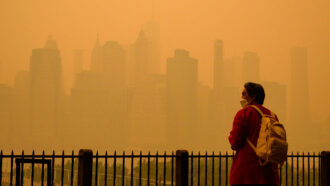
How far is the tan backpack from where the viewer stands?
4.76 m

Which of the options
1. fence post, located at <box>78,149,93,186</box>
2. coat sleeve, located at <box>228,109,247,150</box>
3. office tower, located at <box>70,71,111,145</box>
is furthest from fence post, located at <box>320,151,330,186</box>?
office tower, located at <box>70,71,111,145</box>

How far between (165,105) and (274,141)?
106885 mm

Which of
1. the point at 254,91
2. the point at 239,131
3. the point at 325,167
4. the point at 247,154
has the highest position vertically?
the point at 254,91

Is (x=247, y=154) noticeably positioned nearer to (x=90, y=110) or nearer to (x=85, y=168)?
(x=85, y=168)

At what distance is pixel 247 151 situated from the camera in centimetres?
485

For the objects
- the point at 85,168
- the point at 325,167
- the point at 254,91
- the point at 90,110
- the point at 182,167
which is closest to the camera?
the point at 254,91

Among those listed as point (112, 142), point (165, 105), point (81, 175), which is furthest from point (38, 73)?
point (81, 175)

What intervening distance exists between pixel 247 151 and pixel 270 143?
0.27 m

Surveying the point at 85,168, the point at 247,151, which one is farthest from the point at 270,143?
the point at 85,168

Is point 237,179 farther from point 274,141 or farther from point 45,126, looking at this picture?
point 45,126

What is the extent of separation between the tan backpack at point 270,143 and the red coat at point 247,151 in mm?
54

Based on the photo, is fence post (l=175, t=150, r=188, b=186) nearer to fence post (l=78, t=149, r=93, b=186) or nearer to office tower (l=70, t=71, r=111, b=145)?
fence post (l=78, t=149, r=93, b=186)

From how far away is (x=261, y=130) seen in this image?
484 cm

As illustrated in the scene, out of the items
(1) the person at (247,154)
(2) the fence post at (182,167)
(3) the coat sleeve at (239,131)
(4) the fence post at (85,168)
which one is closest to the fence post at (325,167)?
(2) the fence post at (182,167)
